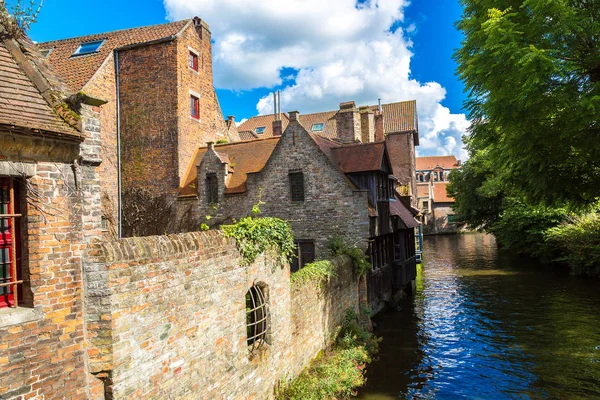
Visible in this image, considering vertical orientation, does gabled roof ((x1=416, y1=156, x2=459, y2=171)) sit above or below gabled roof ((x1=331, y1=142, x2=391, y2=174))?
above

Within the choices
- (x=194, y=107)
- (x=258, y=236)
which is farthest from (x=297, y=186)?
(x=258, y=236)

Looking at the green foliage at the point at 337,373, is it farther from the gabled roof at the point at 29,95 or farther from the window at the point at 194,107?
the window at the point at 194,107

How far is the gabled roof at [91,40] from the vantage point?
2139 centimetres

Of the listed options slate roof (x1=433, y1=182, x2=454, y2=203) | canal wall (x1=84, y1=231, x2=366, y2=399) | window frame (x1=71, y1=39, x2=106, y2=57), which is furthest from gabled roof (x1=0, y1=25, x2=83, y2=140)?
slate roof (x1=433, y1=182, x2=454, y2=203)

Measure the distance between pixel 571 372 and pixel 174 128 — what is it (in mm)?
18968

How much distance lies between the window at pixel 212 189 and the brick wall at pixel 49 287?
1474cm

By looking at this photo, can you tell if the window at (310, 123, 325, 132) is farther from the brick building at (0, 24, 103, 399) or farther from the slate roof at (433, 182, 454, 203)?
the slate roof at (433, 182, 454, 203)

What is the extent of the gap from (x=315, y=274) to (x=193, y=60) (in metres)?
15.5

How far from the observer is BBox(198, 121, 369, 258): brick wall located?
18.2 meters

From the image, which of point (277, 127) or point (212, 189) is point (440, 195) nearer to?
point (277, 127)

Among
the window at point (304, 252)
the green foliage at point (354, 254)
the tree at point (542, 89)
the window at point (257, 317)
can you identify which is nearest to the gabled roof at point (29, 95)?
the window at point (257, 317)

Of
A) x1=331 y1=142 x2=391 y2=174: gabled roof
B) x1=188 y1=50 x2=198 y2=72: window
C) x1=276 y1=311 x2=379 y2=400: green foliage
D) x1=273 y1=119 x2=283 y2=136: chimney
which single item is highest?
x1=188 y1=50 x2=198 y2=72: window

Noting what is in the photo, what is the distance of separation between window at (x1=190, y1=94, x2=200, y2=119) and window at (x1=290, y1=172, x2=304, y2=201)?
765 cm

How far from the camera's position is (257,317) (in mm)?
10109
